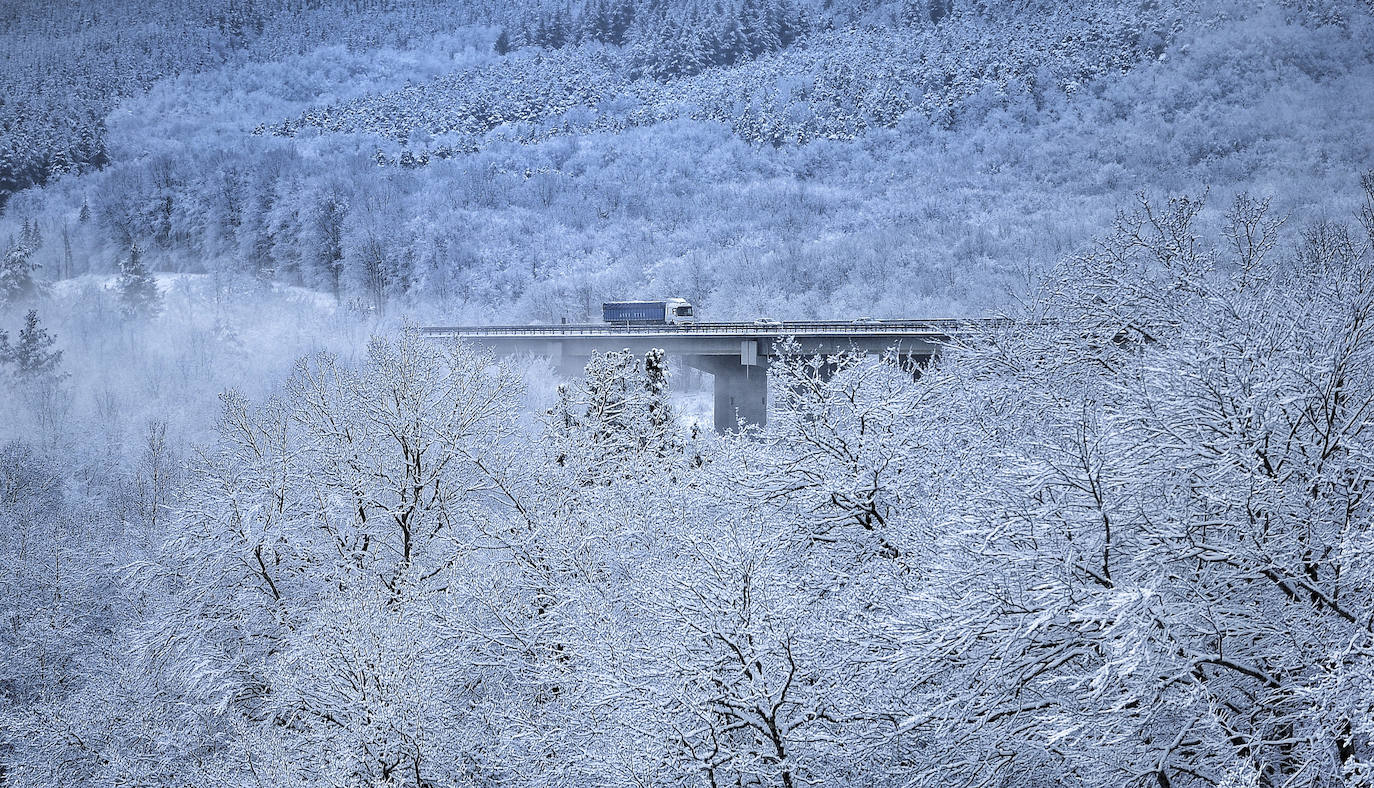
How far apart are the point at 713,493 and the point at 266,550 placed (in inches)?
388

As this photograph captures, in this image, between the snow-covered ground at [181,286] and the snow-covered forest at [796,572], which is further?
the snow-covered ground at [181,286]

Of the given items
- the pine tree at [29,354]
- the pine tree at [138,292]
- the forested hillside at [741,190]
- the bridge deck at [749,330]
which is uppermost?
the forested hillside at [741,190]

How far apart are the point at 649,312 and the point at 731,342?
34.6 feet

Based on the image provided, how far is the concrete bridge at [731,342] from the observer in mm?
48206

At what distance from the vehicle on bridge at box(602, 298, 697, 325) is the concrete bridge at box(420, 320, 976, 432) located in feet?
11.3

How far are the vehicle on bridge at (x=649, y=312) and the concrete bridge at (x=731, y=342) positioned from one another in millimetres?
3440

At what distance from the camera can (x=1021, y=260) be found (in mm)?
97375

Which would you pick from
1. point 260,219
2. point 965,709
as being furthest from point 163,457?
point 260,219

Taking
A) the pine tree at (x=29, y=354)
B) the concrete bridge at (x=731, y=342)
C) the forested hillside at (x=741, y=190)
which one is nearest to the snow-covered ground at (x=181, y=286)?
the forested hillside at (x=741, y=190)

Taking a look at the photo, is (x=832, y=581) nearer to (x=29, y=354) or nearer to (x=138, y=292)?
(x=29, y=354)

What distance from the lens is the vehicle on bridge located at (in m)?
59.1

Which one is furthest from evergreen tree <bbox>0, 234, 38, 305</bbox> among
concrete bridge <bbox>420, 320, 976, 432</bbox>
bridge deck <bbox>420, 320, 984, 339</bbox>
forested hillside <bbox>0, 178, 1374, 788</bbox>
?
forested hillside <bbox>0, 178, 1374, 788</bbox>

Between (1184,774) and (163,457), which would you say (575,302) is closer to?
(163,457)

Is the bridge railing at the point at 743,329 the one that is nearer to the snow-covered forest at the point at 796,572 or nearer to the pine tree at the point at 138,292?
the snow-covered forest at the point at 796,572
